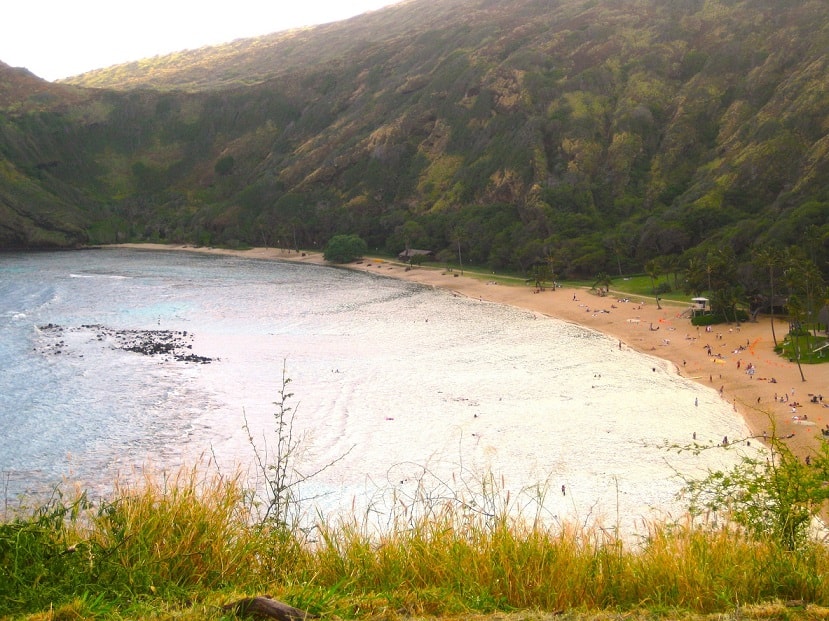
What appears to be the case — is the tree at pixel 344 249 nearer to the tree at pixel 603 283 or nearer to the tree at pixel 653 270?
the tree at pixel 603 283

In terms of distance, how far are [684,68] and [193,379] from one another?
107 m

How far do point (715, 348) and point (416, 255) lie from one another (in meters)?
63.2

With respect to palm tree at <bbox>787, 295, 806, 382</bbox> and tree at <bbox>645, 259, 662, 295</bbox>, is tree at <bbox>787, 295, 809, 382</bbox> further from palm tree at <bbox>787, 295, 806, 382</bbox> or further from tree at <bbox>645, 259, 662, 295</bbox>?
tree at <bbox>645, 259, 662, 295</bbox>

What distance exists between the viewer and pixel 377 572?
27.0 feet

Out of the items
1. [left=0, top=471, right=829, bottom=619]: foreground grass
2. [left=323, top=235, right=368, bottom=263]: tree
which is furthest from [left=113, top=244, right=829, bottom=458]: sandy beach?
[left=323, top=235, right=368, bottom=263]: tree

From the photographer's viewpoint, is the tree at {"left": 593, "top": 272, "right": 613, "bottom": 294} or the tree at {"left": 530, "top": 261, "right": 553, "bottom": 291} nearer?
the tree at {"left": 593, "top": 272, "right": 613, "bottom": 294}

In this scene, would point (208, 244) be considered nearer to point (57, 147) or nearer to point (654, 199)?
point (57, 147)

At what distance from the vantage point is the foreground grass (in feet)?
23.4

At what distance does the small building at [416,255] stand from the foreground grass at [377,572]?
101 metres

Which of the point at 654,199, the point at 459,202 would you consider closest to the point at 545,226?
the point at 654,199

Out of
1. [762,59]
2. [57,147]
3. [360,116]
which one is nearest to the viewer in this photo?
[762,59]

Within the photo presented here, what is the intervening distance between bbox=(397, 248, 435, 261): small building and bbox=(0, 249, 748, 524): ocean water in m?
34.3

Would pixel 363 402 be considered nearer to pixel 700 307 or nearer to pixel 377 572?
pixel 377 572

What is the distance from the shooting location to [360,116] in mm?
154750
